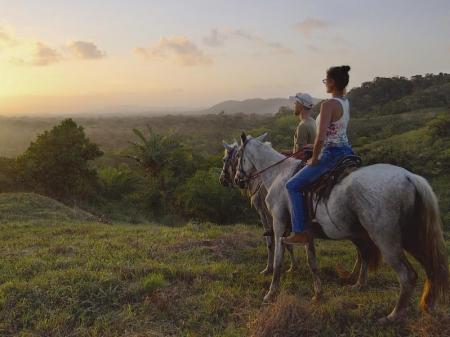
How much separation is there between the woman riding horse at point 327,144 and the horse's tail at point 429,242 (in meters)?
1.08

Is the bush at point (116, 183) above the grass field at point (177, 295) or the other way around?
the other way around

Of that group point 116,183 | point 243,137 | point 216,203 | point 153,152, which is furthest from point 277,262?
point 116,183

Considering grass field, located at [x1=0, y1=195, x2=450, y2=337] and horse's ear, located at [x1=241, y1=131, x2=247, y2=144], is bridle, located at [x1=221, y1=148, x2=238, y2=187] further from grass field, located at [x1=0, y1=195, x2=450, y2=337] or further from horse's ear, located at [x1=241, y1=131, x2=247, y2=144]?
grass field, located at [x1=0, y1=195, x2=450, y2=337]

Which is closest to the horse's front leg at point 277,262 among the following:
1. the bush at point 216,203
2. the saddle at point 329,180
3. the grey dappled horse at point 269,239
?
the grey dappled horse at point 269,239

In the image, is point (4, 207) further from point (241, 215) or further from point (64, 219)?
point (241, 215)

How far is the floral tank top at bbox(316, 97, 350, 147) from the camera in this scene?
17.8 feet

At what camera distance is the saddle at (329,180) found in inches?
215

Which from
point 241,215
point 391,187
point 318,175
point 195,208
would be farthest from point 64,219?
point 391,187

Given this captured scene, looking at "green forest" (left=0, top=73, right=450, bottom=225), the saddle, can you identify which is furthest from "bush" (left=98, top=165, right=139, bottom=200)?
the saddle

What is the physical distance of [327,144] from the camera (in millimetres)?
5570

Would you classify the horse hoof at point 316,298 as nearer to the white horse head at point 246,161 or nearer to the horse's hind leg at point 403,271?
the horse's hind leg at point 403,271

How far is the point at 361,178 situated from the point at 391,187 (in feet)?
1.26

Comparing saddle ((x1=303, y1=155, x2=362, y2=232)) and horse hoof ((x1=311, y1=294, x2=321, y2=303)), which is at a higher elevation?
saddle ((x1=303, y1=155, x2=362, y2=232))

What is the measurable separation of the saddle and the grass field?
4.51 ft
